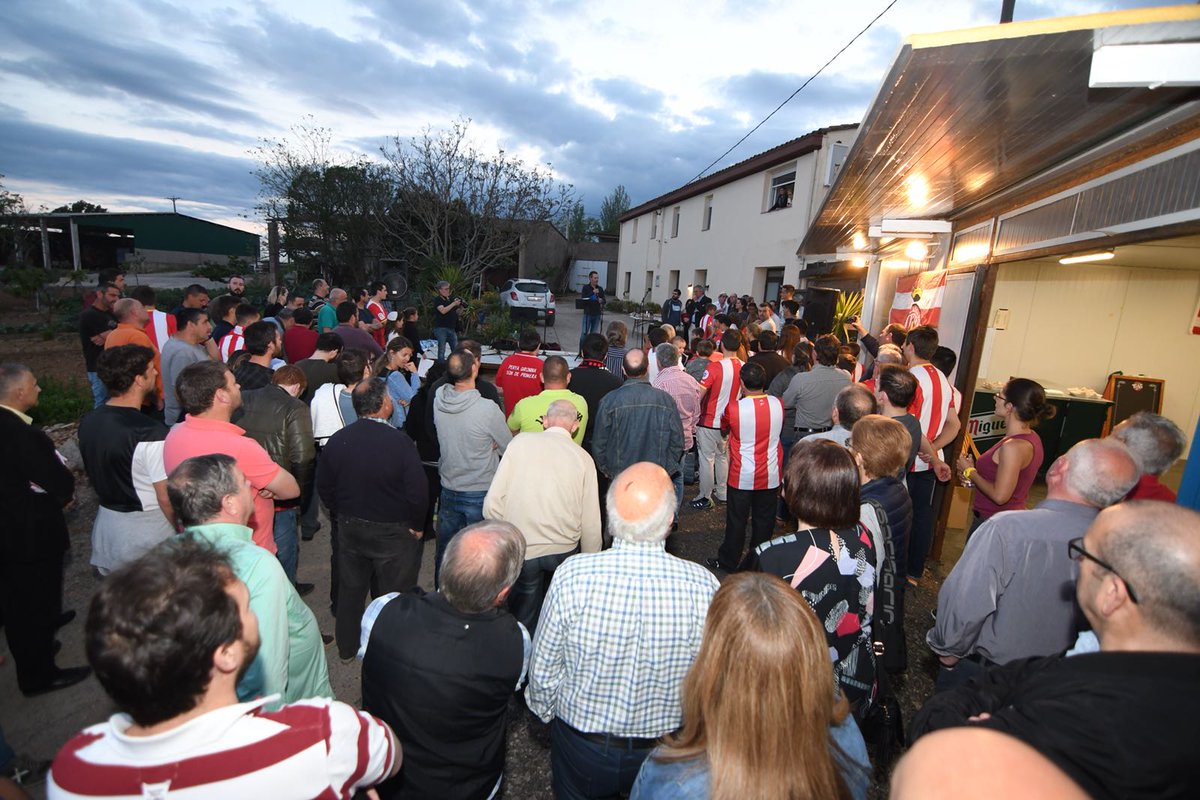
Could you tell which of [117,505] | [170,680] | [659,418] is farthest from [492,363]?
[170,680]

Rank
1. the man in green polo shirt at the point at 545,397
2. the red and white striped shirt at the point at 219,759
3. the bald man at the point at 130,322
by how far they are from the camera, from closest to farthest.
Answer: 1. the red and white striped shirt at the point at 219,759
2. the man in green polo shirt at the point at 545,397
3. the bald man at the point at 130,322

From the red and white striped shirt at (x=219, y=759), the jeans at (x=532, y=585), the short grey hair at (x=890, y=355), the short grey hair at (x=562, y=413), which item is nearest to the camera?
the red and white striped shirt at (x=219, y=759)

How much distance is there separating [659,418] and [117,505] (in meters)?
3.31

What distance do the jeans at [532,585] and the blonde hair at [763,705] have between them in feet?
5.95

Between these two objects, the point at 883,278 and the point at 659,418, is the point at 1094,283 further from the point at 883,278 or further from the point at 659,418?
the point at 659,418

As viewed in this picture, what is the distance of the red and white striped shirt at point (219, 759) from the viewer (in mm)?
1108

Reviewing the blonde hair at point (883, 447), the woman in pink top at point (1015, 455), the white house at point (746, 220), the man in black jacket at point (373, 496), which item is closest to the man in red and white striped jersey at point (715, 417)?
the woman in pink top at point (1015, 455)

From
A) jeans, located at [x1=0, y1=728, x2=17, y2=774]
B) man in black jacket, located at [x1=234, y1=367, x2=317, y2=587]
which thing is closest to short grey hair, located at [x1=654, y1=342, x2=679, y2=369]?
man in black jacket, located at [x1=234, y1=367, x2=317, y2=587]

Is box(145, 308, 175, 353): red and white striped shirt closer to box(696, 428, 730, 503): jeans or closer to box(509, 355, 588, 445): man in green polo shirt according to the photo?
box(509, 355, 588, 445): man in green polo shirt

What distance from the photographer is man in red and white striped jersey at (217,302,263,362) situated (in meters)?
5.46

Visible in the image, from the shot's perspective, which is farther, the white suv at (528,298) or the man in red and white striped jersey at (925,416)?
the white suv at (528,298)

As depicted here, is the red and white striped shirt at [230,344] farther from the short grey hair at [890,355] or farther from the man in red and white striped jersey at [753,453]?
the short grey hair at [890,355]

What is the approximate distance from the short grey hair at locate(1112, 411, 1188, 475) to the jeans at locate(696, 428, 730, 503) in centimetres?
A: 345

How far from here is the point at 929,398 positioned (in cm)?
452
